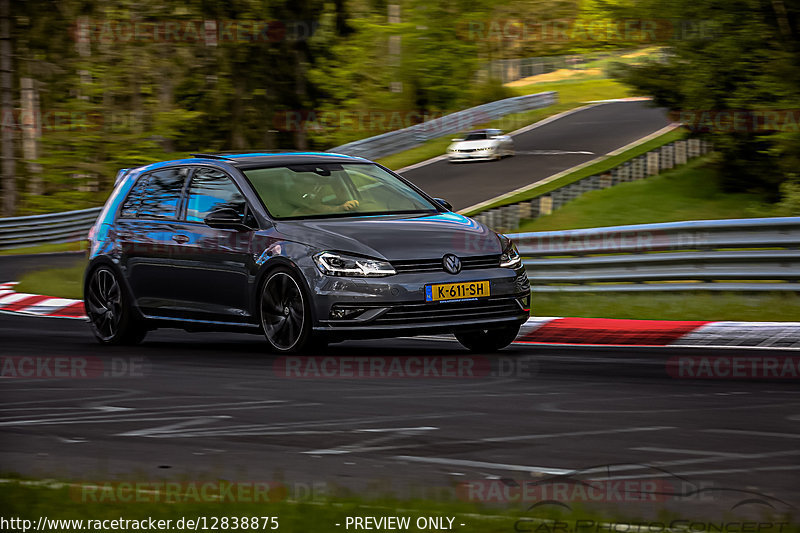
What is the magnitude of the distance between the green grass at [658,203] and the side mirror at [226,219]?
1675 centimetres

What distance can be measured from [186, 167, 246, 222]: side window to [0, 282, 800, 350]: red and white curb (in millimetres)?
2657

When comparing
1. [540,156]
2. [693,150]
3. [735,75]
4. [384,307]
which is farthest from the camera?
[540,156]

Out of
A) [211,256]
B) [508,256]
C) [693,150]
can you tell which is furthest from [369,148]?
[508,256]

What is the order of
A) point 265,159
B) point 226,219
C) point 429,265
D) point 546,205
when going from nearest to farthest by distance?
1. point 429,265
2. point 226,219
3. point 265,159
4. point 546,205

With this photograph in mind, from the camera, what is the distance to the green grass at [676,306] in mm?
11617

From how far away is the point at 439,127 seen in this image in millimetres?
46875

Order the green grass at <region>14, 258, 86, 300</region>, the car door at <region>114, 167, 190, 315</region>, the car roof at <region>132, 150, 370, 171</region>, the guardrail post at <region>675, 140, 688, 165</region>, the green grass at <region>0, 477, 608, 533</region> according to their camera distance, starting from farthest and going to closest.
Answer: the guardrail post at <region>675, 140, 688, 165</region> < the green grass at <region>14, 258, 86, 300</region> < the car door at <region>114, 167, 190, 315</region> < the car roof at <region>132, 150, 370, 171</region> < the green grass at <region>0, 477, 608, 533</region>

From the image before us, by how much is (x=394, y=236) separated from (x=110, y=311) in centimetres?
337

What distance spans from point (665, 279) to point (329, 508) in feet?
29.3

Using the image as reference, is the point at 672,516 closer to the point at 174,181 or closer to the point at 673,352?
the point at 673,352

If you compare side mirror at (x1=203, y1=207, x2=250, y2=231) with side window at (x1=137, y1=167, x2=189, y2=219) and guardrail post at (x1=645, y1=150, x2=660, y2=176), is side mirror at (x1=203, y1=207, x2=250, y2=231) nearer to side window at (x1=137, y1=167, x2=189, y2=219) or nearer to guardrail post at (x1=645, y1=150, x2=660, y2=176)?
side window at (x1=137, y1=167, x2=189, y2=219)

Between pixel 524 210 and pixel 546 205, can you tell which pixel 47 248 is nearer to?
pixel 524 210

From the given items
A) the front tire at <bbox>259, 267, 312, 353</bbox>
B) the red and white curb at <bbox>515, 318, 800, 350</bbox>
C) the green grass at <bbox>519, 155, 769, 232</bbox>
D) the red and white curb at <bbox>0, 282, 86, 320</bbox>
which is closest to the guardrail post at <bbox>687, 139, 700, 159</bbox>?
the green grass at <bbox>519, 155, 769, 232</bbox>

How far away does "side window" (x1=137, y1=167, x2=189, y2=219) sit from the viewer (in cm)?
1125
